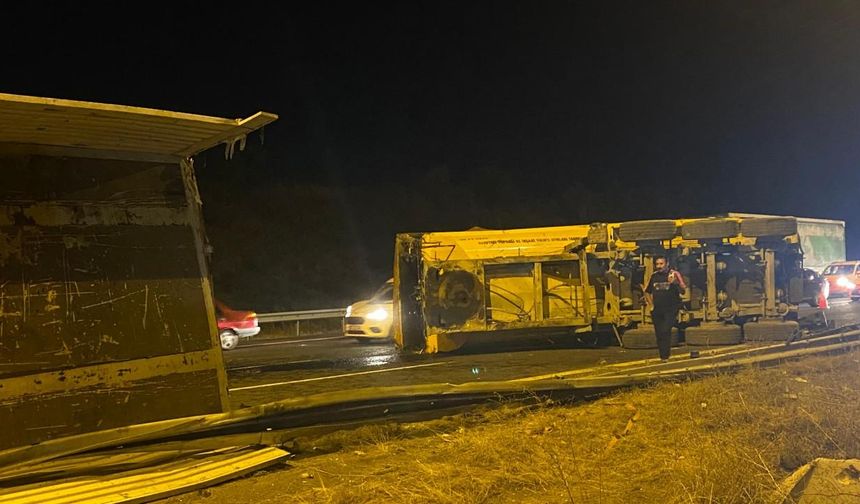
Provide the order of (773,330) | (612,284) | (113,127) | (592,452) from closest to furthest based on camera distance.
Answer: (113,127) < (592,452) < (773,330) < (612,284)

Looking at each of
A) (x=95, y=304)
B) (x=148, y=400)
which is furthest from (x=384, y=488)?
(x=95, y=304)

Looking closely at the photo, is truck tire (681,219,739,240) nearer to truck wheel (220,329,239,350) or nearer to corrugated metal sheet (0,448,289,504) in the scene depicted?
corrugated metal sheet (0,448,289,504)

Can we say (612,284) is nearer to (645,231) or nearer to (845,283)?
(645,231)

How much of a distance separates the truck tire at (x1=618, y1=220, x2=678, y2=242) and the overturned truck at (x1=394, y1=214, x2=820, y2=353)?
0.06 ft

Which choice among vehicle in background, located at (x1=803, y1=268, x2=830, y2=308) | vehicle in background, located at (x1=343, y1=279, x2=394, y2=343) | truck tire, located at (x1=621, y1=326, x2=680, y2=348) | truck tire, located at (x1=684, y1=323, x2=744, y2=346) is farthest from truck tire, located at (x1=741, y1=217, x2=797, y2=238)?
vehicle in background, located at (x1=343, y1=279, x2=394, y2=343)

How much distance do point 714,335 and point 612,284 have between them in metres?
1.96

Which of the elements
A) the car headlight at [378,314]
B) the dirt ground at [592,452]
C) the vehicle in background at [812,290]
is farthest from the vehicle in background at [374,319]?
the dirt ground at [592,452]

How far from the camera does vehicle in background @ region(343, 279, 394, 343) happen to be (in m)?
16.0

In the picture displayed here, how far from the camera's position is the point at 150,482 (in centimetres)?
480

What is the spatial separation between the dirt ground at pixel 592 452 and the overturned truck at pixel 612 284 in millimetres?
5621

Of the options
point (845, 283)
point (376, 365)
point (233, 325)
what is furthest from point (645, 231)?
point (845, 283)

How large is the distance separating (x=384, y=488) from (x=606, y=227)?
9.24 meters

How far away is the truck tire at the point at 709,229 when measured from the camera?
1281 centimetres

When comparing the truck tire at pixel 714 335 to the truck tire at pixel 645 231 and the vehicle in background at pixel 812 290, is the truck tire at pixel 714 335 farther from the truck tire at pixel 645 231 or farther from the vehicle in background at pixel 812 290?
the truck tire at pixel 645 231
